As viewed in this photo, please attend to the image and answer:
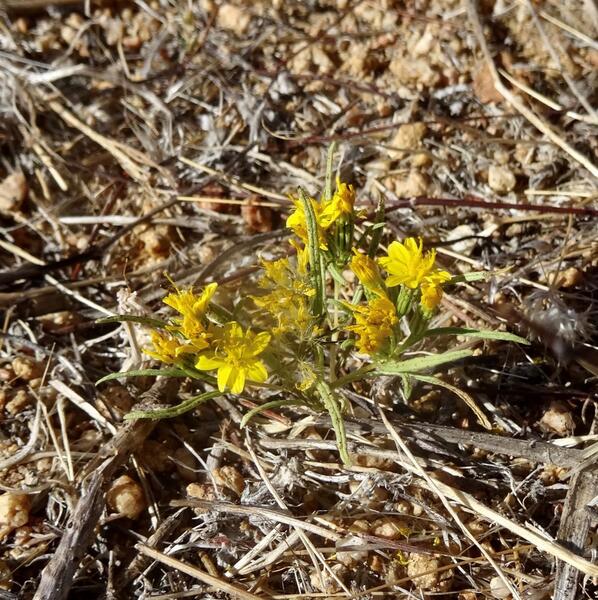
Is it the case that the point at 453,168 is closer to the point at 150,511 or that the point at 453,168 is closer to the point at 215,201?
the point at 215,201

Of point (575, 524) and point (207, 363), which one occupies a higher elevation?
point (207, 363)

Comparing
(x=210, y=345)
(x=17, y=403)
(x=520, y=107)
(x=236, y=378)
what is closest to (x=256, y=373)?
(x=236, y=378)

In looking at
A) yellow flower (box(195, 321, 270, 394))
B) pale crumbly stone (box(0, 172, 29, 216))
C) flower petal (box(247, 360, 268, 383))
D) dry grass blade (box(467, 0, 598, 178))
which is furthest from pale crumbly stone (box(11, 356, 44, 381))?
dry grass blade (box(467, 0, 598, 178))

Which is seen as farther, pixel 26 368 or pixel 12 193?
pixel 12 193

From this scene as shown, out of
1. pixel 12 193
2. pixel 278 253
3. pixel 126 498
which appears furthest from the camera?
pixel 12 193

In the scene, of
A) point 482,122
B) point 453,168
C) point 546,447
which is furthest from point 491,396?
point 482,122

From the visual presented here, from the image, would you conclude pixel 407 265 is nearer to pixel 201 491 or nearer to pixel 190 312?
pixel 190 312

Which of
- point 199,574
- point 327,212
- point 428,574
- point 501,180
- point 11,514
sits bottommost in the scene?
point 11,514
